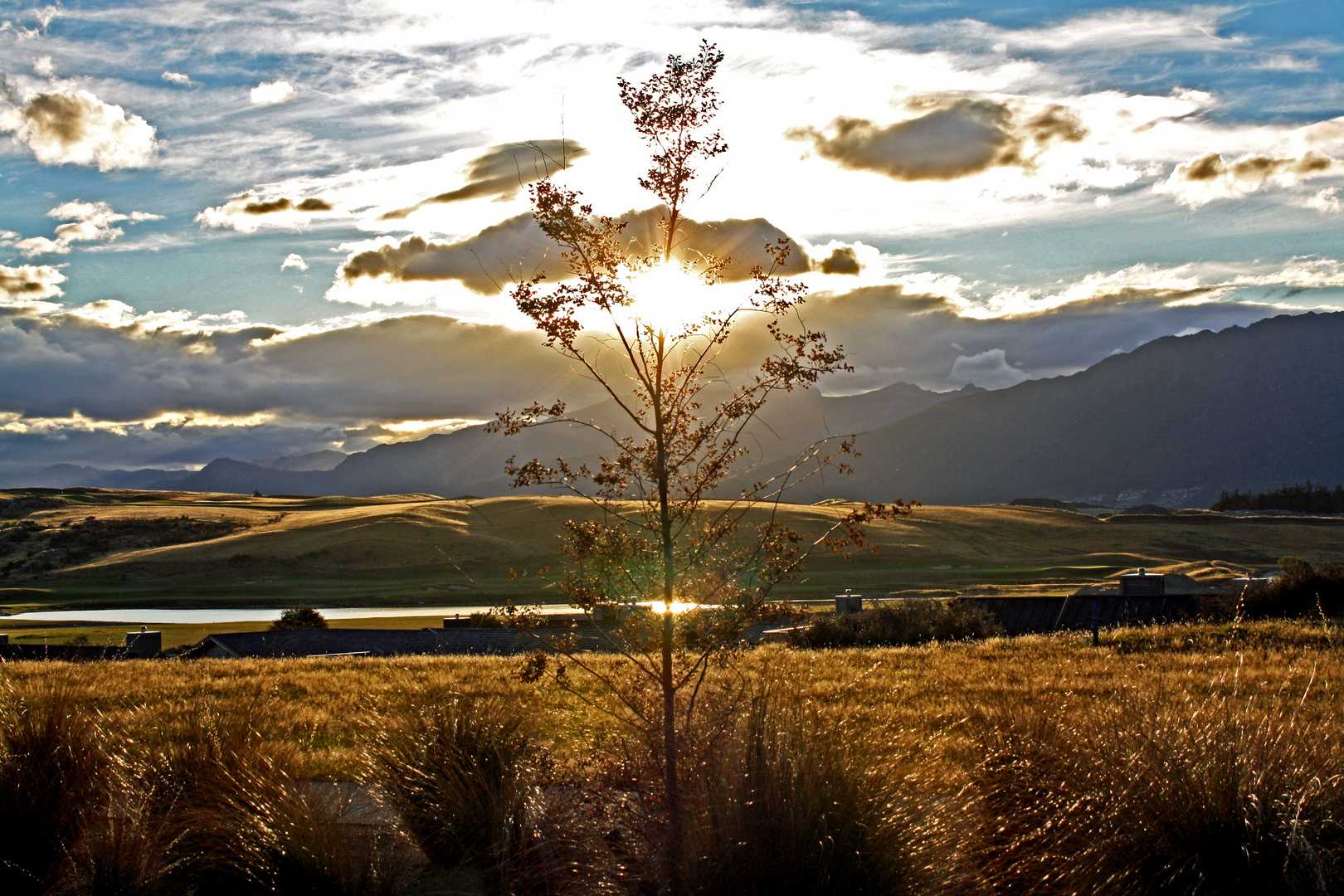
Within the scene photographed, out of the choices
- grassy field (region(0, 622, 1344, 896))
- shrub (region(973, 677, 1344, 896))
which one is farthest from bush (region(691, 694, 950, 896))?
shrub (region(973, 677, 1344, 896))

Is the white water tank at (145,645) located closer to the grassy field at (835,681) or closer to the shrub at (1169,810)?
the grassy field at (835,681)

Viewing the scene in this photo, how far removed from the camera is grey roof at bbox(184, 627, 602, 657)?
33.1 m

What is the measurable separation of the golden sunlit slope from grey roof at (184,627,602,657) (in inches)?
1213

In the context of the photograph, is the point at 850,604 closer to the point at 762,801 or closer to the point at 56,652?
the point at 56,652

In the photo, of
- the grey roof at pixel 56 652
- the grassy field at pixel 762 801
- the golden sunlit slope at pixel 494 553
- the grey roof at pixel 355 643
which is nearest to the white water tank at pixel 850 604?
the grey roof at pixel 355 643

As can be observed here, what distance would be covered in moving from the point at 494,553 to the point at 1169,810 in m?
96.7

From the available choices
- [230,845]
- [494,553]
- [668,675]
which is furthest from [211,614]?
[668,675]

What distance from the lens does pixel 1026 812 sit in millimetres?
6508

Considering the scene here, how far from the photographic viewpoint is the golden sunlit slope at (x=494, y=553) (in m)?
79.6

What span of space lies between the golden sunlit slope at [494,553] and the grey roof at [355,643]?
101 feet

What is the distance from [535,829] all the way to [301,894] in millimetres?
1532

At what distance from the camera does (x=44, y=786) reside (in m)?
7.47

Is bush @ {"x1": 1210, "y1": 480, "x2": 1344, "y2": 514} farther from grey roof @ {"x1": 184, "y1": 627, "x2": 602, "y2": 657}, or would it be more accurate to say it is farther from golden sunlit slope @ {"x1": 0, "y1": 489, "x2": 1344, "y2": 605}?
grey roof @ {"x1": 184, "y1": 627, "x2": 602, "y2": 657}

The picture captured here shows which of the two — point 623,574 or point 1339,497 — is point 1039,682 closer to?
point 623,574
